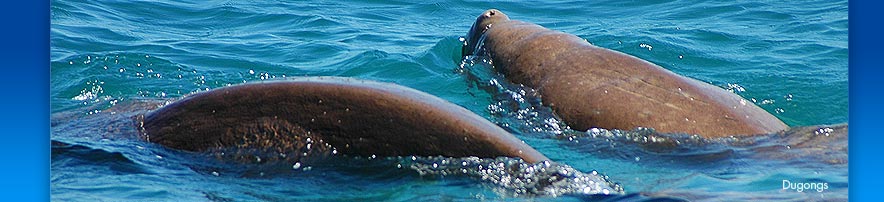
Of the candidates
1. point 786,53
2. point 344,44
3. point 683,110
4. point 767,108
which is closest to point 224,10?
point 344,44

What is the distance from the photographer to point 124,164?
15.8 ft

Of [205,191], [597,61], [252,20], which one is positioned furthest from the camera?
[252,20]

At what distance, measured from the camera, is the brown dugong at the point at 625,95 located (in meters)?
5.88

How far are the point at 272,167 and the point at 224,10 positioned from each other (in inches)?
324

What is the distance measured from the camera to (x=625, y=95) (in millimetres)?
6070

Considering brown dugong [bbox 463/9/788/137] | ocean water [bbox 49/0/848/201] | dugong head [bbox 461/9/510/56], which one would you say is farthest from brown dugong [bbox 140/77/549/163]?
dugong head [bbox 461/9/510/56]

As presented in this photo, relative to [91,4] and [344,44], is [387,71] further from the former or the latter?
[91,4]

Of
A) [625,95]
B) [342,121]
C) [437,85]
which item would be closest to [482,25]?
[437,85]

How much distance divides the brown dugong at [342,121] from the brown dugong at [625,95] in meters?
1.36

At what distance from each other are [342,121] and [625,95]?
1.96 metres

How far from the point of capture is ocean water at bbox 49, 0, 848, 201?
15.0 ft

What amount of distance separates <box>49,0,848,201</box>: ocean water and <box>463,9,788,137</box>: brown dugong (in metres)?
0.11

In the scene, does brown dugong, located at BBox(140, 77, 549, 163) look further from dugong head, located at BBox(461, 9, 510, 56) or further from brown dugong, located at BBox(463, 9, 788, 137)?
dugong head, located at BBox(461, 9, 510, 56)

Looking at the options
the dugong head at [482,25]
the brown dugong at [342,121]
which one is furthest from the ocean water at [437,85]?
the dugong head at [482,25]
